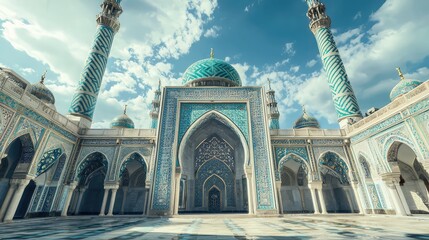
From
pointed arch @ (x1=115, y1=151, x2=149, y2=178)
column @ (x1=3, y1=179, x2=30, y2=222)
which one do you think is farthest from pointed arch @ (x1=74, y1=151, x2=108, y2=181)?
column @ (x1=3, y1=179, x2=30, y2=222)

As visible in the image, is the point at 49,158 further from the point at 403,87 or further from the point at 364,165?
the point at 403,87

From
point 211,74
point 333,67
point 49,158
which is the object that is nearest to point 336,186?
point 333,67

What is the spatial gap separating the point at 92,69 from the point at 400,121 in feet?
42.6

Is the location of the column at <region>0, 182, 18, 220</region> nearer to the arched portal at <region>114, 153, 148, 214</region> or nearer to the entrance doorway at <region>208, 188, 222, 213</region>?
the arched portal at <region>114, 153, 148, 214</region>

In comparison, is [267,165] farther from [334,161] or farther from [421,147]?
[421,147]

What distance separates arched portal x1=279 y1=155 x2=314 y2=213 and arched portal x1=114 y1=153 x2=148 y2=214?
7.48 meters

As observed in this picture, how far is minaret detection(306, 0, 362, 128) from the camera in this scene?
994cm

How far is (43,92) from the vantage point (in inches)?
393

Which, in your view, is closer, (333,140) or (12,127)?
(12,127)

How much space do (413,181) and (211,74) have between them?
34.4ft

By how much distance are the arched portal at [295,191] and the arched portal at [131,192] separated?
24.5 ft

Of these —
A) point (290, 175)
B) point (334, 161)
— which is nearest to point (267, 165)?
point (334, 161)

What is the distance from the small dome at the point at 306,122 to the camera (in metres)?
15.0

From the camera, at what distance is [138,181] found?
441 inches
